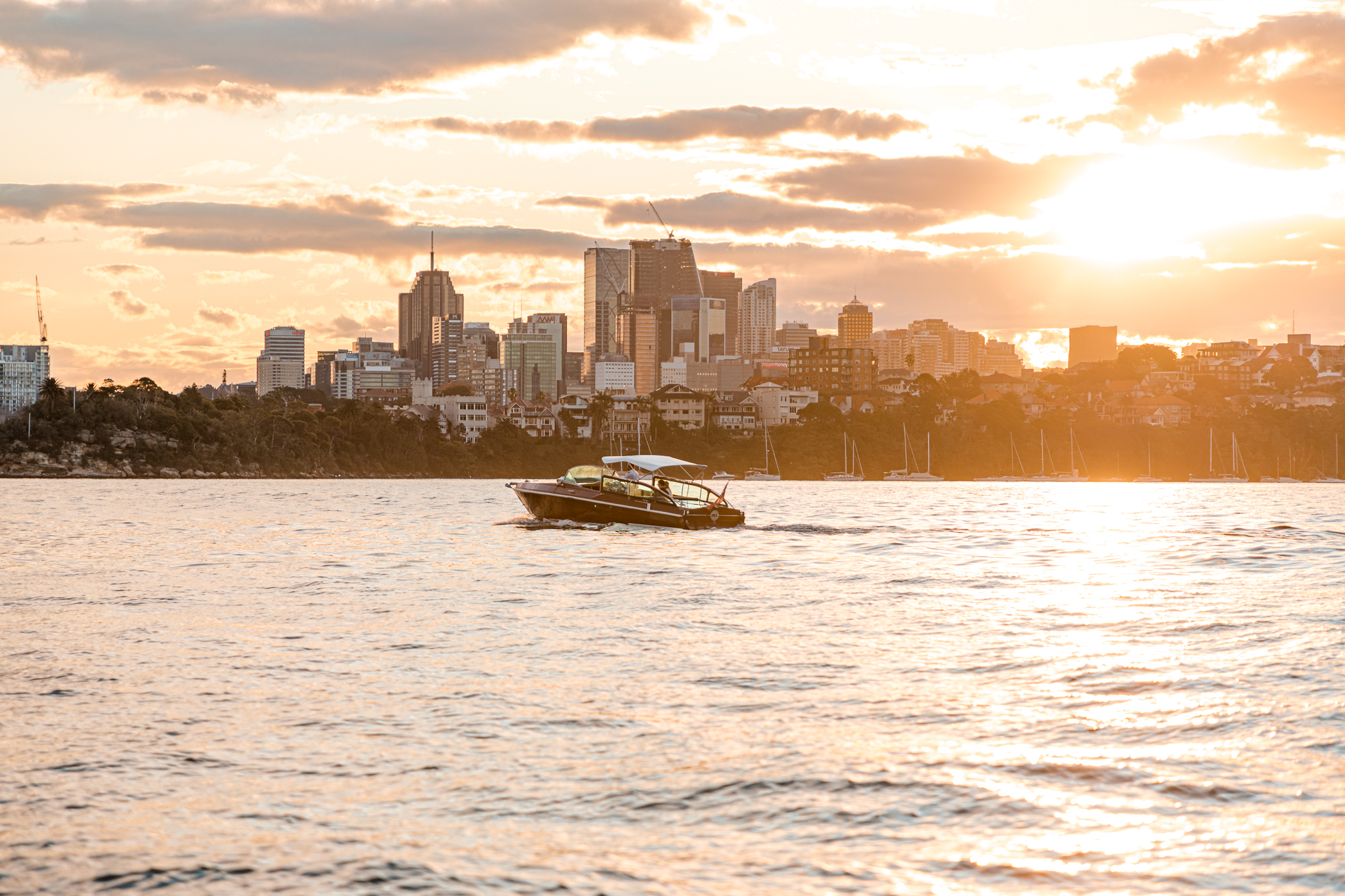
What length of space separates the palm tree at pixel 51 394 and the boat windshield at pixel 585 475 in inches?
5439

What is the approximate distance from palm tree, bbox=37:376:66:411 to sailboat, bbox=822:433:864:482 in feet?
363

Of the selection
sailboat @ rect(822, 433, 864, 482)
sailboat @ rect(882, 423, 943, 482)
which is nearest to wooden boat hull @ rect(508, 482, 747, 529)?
sailboat @ rect(822, 433, 864, 482)

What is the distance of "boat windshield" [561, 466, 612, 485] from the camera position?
56094 mm

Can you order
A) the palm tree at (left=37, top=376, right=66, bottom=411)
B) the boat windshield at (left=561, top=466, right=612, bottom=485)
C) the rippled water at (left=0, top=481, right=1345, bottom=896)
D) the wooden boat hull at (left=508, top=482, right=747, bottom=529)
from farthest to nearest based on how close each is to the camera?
the palm tree at (left=37, top=376, right=66, bottom=411)
the boat windshield at (left=561, top=466, right=612, bottom=485)
the wooden boat hull at (left=508, top=482, right=747, bottom=529)
the rippled water at (left=0, top=481, right=1345, bottom=896)

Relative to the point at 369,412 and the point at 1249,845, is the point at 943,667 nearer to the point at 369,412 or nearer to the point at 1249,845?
the point at 1249,845

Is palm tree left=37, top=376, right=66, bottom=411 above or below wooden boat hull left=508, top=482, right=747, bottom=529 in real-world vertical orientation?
above

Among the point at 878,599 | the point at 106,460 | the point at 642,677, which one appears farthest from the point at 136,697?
the point at 106,460

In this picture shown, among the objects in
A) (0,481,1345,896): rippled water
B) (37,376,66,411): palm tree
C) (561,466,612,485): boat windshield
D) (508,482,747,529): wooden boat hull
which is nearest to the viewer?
(0,481,1345,896): rippled water

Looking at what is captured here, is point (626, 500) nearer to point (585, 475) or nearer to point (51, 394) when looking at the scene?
point (585, 475)

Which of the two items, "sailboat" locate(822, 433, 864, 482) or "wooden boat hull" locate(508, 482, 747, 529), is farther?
"sailboat" locate(822, 433, 864, 482)

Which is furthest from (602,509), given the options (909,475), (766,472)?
(909,475)

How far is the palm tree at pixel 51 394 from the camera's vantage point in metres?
171

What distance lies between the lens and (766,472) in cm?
18862

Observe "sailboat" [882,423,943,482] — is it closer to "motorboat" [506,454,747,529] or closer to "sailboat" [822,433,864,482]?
"sailboat" [822,433,864,482]
